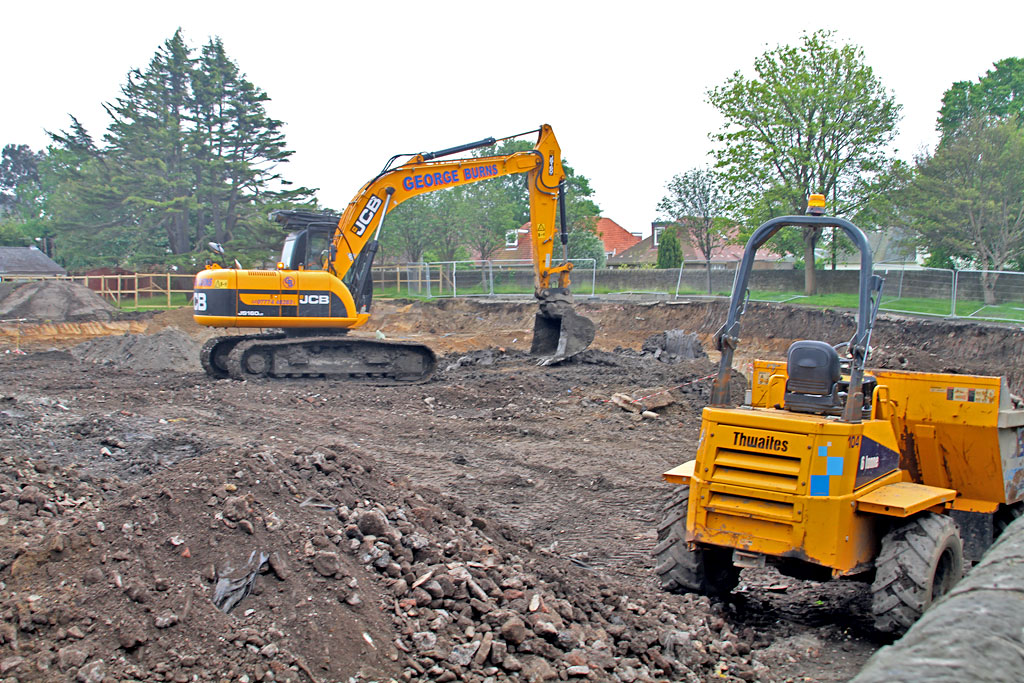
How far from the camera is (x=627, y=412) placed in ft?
40.5

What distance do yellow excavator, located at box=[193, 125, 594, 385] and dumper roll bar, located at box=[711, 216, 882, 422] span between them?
10.3 metres

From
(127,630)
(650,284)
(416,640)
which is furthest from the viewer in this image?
(650,284)

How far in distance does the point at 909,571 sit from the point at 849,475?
64 centimetres

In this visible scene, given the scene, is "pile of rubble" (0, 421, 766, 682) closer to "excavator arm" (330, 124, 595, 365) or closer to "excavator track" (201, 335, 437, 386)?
"excavator track" (201, 335, 437, 386)

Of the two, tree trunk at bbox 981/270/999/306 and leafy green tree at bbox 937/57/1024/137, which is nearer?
tree trunk at bbox 981/270/999/306

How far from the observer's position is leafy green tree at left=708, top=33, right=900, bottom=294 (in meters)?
25.4

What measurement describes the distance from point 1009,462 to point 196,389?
12.0m

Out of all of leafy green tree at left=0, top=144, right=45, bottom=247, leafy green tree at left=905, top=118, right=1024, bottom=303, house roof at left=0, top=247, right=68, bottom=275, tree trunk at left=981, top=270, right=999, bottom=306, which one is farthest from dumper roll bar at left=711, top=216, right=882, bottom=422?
leafy green tree at left=0, top=144, right=45, bottom=247

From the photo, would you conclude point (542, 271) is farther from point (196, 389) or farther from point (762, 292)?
point (762, 292)

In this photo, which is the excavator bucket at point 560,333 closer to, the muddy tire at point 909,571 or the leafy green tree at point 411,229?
the muddy tire at point 909,571

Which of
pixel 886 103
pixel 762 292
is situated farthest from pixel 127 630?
pixel 886 103

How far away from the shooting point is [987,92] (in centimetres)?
4097

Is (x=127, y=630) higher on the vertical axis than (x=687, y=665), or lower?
higher

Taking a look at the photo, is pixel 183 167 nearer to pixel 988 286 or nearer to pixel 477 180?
pixel 477 180
